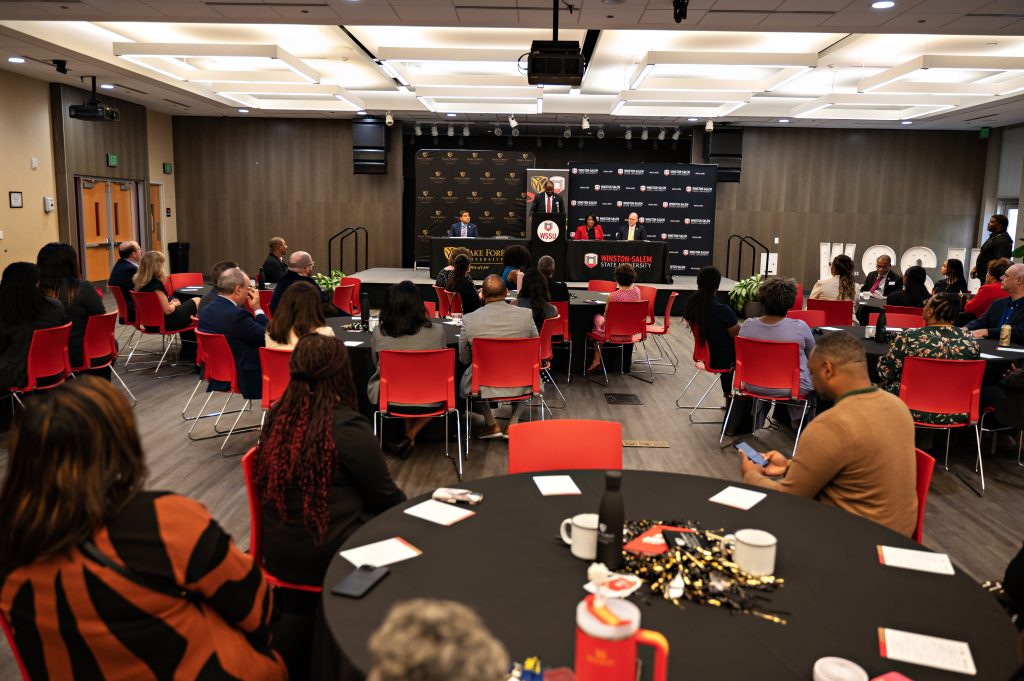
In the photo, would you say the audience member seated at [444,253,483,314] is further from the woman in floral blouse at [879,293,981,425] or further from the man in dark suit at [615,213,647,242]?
the man in dark suit at [615,213,647,242]

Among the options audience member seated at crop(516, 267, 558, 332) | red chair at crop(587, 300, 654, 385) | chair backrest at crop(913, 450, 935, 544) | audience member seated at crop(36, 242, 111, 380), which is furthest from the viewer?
red chair at crop(587, 300, 654, 385)

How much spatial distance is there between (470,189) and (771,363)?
1158cm

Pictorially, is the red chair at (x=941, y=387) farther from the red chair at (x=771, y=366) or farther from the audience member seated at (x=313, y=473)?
the audience member seated at (x=313, y=473)

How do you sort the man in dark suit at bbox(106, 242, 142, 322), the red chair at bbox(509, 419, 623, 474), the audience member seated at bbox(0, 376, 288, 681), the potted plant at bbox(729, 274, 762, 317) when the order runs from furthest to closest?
the potted plant at bbox(729, 274, 762, 317), the man in dark suit at bbox(106, 242, 142, 322), the red chair at bbox(509, 419, 623, 474), the audience member seated at bbox(0, 376, 288, 681)

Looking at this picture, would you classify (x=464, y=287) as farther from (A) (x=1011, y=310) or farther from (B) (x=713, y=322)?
(A) (x=1011, y=310)

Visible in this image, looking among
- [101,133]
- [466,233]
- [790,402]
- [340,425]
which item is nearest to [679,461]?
[790,402]

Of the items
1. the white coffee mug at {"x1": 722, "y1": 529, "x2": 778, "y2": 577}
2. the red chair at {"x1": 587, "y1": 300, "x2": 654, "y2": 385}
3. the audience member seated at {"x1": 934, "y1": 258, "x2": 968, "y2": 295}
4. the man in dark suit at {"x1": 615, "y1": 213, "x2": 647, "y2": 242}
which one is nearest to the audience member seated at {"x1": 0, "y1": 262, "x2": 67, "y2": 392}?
the red chair at {"x1": 587, "y1": 300, "x2": 654, "y2": 385}

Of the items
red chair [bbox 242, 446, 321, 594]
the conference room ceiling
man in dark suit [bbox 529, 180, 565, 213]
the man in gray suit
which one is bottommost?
red chair [bbox 242, 446, 321, 594]

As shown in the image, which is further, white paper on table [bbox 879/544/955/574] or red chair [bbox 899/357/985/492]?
red chair [bbox 899/357/985/492]

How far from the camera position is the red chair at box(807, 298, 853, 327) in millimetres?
7798

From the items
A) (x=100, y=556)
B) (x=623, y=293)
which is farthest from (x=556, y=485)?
(x=623, y=293)

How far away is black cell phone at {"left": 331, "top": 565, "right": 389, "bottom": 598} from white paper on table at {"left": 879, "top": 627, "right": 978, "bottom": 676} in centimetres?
121

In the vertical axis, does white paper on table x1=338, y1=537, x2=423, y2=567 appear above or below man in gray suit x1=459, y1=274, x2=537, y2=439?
below

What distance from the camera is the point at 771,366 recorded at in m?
5.48
